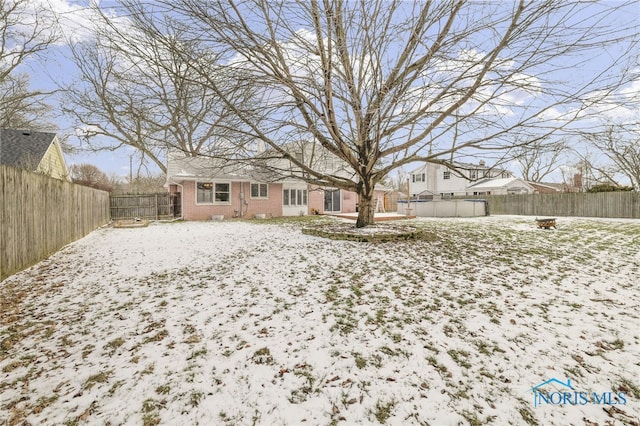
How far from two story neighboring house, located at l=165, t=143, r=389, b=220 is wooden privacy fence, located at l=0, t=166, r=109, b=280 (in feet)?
22.4

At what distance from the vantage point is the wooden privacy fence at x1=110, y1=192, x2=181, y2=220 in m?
16.6

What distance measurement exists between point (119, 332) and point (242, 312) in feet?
4.06

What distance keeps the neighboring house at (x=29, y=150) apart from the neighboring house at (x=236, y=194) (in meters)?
5.00

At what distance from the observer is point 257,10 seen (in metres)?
5.02

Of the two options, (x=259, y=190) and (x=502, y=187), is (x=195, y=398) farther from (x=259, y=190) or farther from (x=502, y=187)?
(x=502, y=187)

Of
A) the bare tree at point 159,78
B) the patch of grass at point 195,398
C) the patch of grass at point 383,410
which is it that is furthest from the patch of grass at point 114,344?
the bare tree at point 159,78

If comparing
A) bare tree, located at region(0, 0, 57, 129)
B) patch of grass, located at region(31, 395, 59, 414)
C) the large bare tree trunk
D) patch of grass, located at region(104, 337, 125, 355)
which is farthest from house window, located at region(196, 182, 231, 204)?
patch of grass, located at region(31, 395, 59, 414)

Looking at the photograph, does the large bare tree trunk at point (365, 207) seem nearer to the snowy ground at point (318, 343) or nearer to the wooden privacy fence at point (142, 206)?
the snowy ground at point (318, 343)

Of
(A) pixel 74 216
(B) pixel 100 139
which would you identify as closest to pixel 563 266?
(A) pixel 74 216

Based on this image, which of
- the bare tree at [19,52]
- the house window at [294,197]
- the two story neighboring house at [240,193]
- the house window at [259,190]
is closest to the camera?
the bare tree at [19,52]

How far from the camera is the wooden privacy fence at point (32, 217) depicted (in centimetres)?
445

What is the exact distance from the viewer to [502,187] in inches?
1063

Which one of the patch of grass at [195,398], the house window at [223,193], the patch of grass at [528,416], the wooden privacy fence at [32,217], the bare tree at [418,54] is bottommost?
the patch of grass at [528,416]

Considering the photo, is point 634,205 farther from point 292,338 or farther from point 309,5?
point 292,338
